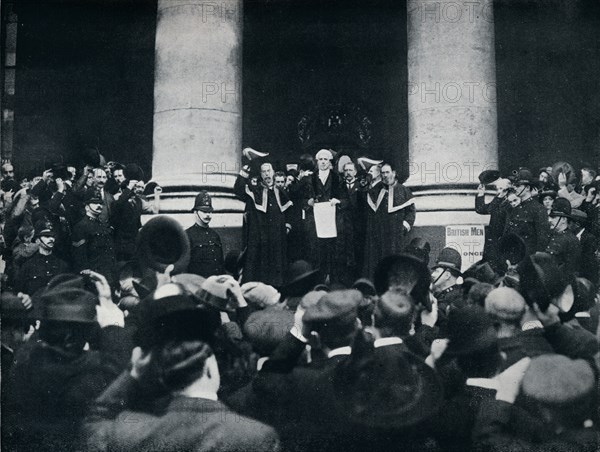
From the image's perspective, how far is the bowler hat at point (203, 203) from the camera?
26.8 ft

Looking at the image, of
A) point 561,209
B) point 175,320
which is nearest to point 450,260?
point 561,209

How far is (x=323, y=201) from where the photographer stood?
8352mm

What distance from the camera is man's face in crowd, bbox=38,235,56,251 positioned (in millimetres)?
8172

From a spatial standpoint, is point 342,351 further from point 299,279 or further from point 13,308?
point 13,308

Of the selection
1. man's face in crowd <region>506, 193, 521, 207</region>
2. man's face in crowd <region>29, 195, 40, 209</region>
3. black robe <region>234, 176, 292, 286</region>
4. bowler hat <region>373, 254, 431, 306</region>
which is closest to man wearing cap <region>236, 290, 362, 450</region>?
→ bowler hat <region>373, 254, 431, 306</region>

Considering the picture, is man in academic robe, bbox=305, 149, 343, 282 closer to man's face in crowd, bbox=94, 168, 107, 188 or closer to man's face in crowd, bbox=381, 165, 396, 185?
man's face in crowd, bbox=381, 165, 396, 185

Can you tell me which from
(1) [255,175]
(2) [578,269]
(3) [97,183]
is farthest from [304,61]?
(2) [578,269]

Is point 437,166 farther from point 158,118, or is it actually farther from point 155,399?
point 155,399

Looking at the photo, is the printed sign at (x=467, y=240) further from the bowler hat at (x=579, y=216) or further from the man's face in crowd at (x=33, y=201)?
the man's face in crowd at (x=33, y=201)

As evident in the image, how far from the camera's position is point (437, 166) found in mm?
8547

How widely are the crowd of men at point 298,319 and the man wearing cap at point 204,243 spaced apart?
0.06 ft

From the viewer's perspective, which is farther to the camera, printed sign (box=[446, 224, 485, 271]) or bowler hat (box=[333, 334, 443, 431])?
printed sign (box=[446, 224, 485, 271])

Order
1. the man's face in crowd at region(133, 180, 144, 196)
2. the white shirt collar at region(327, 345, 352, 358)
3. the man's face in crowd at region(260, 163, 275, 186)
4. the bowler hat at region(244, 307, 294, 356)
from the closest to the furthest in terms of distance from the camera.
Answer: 1. the white shirt collar at region(327, 345, 352, 358)
2. the bowler hat at region(244, 307, 294, 356)
3. the man's face in crowd at region(260, 163, 275, 186)
4. the man's face in crowd at region(133, 180, 144, 196)

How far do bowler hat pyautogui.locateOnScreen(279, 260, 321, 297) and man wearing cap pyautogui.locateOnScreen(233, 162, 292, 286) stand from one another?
0.36 feet
